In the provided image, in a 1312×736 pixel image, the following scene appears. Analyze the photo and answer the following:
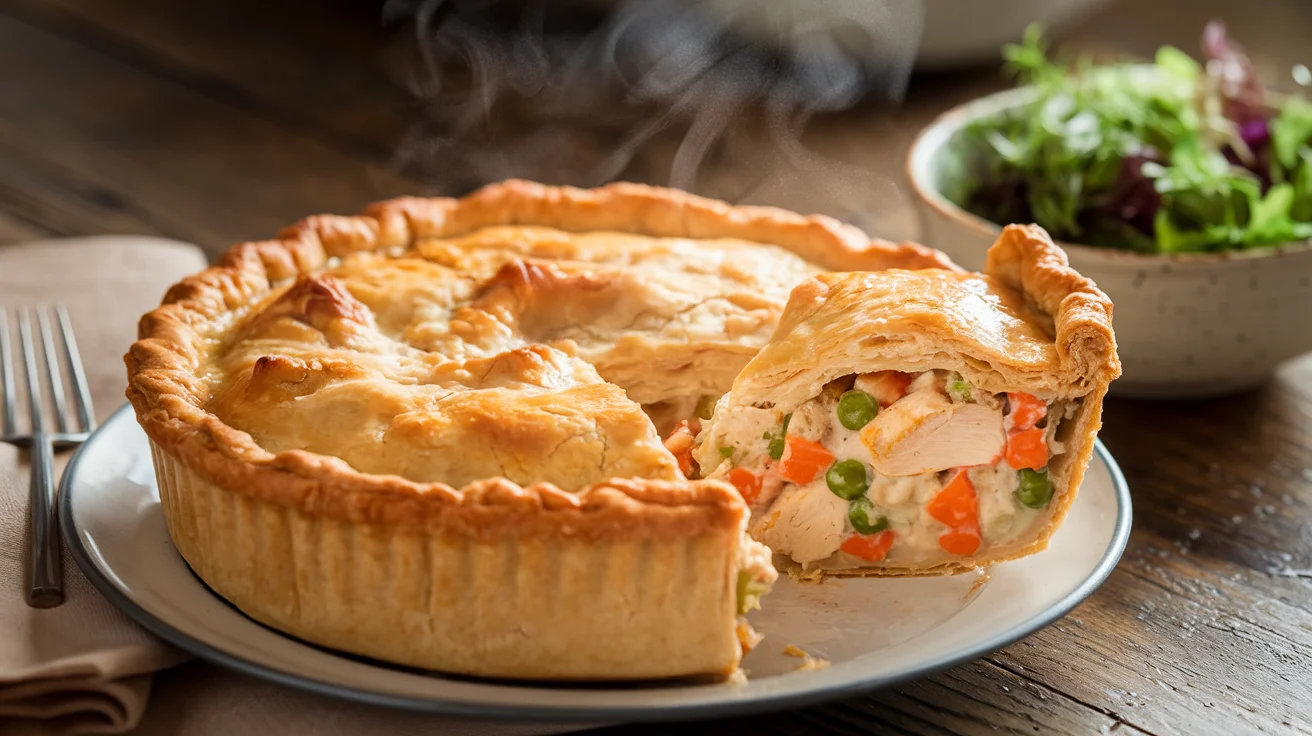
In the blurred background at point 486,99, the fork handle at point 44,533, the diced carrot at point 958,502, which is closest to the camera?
the fork handle at point 44,533

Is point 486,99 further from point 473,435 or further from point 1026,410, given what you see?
point 1026,410

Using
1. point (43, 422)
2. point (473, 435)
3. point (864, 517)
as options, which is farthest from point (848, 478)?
point (43, 422)

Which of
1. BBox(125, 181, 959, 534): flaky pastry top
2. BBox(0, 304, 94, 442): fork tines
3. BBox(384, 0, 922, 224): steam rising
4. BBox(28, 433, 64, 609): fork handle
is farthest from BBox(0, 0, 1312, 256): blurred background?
BBox(28, 433, 64, 609): fork handle

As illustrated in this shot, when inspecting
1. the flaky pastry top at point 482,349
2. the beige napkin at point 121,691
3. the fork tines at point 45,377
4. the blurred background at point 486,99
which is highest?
the flaky pastry top at point 482,349

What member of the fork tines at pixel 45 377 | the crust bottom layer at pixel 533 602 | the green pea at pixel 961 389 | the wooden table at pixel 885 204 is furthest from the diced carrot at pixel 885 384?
the fork tines at pixel 45 377

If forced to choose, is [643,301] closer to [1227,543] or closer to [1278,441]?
[1227,543]

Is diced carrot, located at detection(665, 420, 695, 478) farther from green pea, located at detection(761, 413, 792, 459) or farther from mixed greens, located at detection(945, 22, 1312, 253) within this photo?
mixed greens, located at detection(945, 22, 1312, 253)

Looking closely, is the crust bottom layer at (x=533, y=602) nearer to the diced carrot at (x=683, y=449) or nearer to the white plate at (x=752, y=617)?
the white plate at (x=752, y=617)
